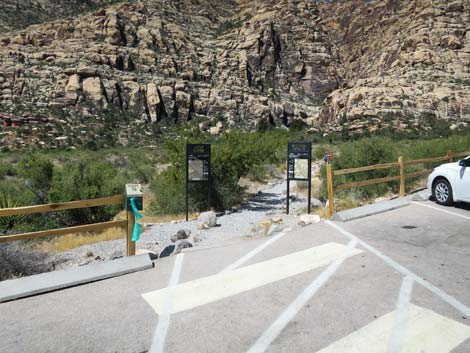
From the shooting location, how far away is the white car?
360 inches

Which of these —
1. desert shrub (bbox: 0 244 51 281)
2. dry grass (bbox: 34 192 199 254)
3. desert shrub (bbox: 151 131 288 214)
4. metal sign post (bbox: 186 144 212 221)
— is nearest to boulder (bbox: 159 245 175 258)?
desert shrub (bbox: 0 244 51 281)

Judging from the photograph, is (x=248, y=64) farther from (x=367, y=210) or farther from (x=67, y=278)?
(x=67, y=278)

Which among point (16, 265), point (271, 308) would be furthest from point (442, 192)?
point (16, 265)

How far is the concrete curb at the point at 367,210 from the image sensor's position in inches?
340

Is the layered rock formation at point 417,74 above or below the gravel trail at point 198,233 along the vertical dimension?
above

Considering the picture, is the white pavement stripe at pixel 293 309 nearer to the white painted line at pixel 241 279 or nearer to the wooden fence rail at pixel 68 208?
the white painted line at pixel 241 279

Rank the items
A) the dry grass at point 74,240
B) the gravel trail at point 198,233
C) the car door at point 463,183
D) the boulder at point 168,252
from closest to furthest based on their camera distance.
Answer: the boulder at point 168,252
the gravel trail at point 198,233
the dry grass at point 74,240
the car door at point 463,183

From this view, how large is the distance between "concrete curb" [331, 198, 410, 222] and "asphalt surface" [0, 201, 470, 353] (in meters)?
2.19

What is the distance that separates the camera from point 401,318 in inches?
154

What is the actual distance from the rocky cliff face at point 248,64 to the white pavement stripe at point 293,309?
157ft

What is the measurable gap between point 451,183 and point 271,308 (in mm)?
7629

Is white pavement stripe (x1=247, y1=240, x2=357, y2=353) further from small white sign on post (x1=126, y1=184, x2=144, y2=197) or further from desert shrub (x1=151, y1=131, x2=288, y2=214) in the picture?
desert shrub (x1=151, y1=131, x2=288, y2=214)

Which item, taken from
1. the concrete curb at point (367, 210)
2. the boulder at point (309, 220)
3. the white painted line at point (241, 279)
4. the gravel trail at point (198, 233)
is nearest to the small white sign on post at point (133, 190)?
the white painted line at point (241, 279)

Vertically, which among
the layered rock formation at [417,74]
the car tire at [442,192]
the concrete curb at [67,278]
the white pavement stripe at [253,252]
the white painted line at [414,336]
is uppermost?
the layered rock formation at [417,74]
